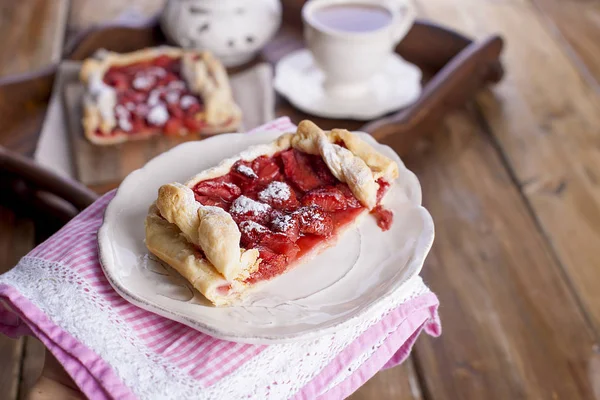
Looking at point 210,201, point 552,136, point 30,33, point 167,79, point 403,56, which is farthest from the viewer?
point 30,33

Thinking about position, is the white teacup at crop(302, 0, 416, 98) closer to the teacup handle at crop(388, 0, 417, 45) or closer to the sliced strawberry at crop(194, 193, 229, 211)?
the teacup handle at crop(388, 0, 417, 45)

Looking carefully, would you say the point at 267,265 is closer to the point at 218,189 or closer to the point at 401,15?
the point at 218,189

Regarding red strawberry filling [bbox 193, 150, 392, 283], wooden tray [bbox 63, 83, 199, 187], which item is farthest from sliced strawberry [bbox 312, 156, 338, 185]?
wooden tray [bbox 63, 83, 199, 187]

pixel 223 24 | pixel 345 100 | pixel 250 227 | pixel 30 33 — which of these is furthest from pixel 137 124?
pixel 30 33

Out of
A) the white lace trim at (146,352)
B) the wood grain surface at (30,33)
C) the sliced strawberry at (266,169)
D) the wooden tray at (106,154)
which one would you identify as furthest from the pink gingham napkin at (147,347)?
the wood grain surface at (30,33)

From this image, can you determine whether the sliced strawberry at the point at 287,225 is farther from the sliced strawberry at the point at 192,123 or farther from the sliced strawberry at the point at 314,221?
the sliced strawberry at the point at 192,123

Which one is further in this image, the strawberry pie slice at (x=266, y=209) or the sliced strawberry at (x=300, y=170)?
the sliced strawberry at (x=300, y=170)
